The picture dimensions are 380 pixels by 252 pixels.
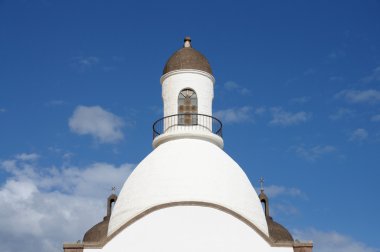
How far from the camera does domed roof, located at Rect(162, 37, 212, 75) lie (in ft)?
58.7

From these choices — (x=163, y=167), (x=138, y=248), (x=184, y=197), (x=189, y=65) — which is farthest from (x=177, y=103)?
(x=138, y=248)

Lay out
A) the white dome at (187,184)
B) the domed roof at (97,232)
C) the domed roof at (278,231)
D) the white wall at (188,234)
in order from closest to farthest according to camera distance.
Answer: the white wall at (188,234) < the white dome at (187,184) < the domed roof at (97,232) < the domed roof at (278,231)

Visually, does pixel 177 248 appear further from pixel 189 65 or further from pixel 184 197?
pixel 189 65

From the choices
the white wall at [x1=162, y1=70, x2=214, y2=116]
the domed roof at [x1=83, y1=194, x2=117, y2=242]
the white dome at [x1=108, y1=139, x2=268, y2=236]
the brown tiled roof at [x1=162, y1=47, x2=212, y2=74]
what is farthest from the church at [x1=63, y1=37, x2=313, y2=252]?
the domed roof at [x1=83, y1=194, x2=117, y2=242]

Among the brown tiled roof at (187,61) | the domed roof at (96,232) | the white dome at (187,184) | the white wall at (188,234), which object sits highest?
the brown tiled roof at (187,61)

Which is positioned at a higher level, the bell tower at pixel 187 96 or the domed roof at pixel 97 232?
the bell tower at pixel 187 96

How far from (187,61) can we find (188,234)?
20.9 ft

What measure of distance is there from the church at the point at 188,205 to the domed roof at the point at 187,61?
204 centimetres

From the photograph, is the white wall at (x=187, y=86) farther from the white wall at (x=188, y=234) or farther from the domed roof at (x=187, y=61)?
the white wall at (x=188, y=234)

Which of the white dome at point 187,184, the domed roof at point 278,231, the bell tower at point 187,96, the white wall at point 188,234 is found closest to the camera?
the white wall at point 188,234

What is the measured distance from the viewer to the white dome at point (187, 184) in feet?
46.5

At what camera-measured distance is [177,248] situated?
13.5 m

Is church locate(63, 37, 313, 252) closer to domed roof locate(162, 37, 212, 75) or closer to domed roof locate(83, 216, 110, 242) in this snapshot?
domed roof locate(162, 37, 212, 75)

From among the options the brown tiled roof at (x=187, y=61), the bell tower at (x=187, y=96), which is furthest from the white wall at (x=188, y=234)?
the brown tiled roof at (x=187, y=61)
